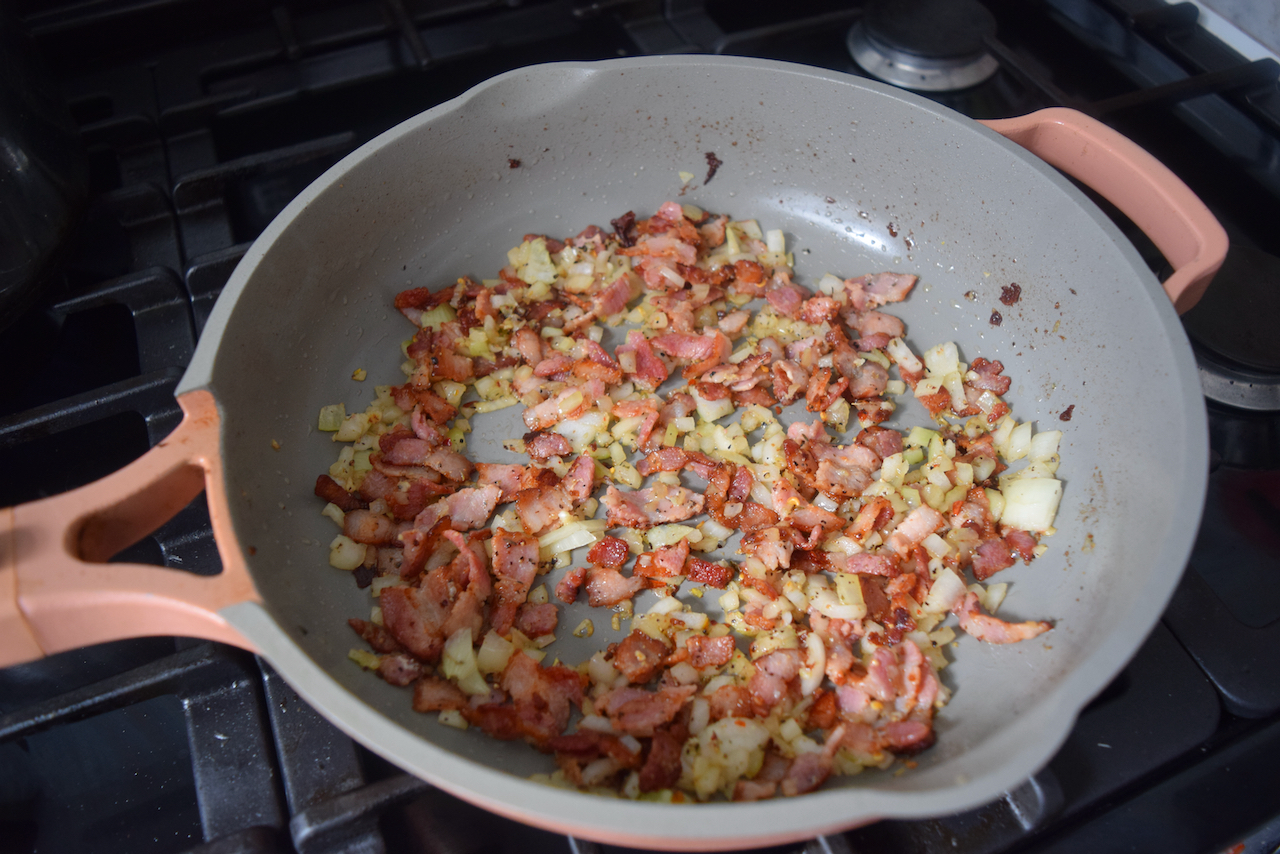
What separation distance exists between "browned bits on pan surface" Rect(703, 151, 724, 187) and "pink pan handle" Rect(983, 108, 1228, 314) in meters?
0.42

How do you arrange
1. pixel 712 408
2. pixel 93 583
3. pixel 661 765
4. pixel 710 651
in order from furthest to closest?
pixel 712 408 → pixel 710 651 → pixel 661 765 → pixel 93 583

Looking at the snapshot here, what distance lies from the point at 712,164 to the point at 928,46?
492 millimetres

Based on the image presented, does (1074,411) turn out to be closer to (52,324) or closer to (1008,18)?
(1008,18)

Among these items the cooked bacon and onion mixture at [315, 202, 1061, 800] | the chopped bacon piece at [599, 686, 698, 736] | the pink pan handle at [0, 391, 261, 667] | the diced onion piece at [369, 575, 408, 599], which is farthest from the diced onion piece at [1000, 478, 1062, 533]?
the pink pan handle at [0, 391, 261, 667]

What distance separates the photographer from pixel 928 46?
58.0 inches

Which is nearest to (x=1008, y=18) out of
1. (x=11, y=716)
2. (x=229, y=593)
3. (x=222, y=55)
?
(x=222, y=55)

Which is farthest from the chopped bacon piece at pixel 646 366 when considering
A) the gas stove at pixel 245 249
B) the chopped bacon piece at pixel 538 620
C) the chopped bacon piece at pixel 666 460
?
the gas stove at pixel 245 249

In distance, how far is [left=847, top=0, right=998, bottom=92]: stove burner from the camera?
1.47 metres

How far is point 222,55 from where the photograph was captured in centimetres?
153

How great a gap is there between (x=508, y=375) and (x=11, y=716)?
706 mm

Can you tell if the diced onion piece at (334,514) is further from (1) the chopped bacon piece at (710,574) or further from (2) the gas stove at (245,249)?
(1) the chopped bacon piece at (710,574)

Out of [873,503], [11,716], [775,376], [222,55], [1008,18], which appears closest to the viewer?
[11,716]

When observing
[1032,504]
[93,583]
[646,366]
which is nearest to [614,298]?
[646,366]

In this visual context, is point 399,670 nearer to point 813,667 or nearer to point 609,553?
point 609,553
